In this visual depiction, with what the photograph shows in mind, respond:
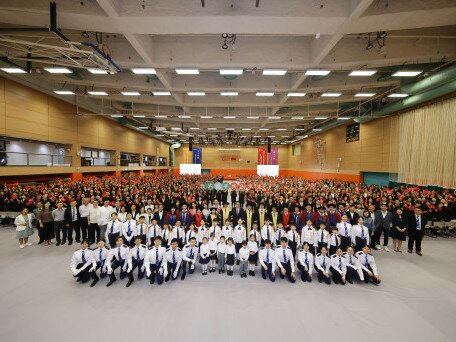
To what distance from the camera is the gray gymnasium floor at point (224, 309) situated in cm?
423

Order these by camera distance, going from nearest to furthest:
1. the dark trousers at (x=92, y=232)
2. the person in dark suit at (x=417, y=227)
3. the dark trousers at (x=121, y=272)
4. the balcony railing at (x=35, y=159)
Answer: the dark trousers at (x=121, y=272) → the person in dark suit at (x=417, y=227) → the dark trousers at (x=92, y=232) → the balcony railing at (x=35, y=159)

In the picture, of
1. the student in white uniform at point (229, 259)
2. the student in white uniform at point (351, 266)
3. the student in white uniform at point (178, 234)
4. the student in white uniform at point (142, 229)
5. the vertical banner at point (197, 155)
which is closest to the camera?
the student in white uniform at point (351, 266)

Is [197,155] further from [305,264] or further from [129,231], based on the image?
[305,264]

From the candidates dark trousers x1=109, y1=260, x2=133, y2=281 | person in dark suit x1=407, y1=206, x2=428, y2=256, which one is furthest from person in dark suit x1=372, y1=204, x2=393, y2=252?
dark trousers x1=109, y1=260, x2=133, y2=281

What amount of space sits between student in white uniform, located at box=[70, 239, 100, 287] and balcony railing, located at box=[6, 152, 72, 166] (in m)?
11.1

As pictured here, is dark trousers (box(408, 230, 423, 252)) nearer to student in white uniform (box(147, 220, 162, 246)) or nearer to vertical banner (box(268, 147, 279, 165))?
student in white uniform (box(147, 220, 162, 246))

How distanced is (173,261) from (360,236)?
608cm

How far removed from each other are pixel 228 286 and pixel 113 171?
21.3m

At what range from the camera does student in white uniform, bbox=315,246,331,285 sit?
20.3 ft

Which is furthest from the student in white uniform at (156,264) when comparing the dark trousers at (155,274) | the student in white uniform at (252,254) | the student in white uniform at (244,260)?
the student in white uniform at (252,254)

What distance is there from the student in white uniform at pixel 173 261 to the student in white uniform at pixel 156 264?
0.18 m

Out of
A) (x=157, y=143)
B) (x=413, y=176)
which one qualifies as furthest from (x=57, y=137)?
(x=413, y=176)

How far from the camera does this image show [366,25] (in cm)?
676

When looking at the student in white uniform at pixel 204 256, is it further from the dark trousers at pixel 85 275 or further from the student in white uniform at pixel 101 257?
the dark trousers at pixel 85 275
